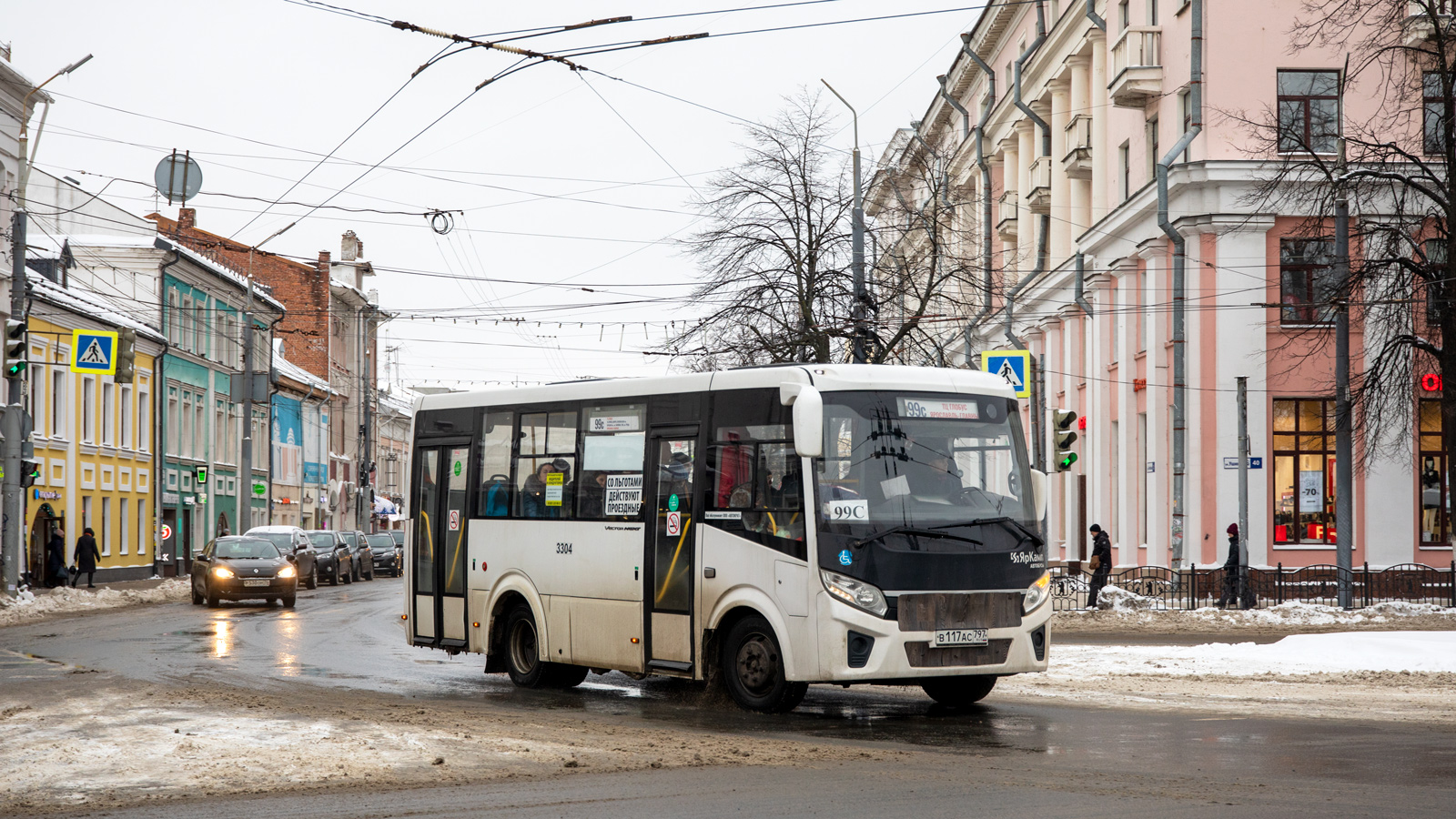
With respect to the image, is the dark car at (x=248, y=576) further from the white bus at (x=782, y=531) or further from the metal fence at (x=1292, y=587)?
the white bus at (x=782, y=531)

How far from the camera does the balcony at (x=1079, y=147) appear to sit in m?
43.2

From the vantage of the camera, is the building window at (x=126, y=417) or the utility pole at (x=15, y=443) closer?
the utility pole at (x=15, y=443)

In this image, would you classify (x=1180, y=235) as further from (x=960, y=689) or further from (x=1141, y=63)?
(x=960, y=689)

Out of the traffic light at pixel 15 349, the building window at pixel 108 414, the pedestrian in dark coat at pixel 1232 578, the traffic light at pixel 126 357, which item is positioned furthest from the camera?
the building window at pixel 108 414

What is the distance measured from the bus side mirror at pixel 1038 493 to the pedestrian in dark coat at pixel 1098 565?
16.0 meters

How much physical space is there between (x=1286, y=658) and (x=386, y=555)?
4768 centimetres

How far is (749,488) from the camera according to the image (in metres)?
13.9

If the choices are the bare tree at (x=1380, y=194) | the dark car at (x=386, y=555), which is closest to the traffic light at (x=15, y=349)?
the bare tree at (x=1380, y=194)

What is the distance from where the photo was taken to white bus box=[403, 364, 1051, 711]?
1306 cm

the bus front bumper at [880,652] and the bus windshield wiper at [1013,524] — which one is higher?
the bus windshield wiper at [1013,524]

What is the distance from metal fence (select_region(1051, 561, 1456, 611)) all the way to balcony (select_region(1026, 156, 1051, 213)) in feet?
55.7

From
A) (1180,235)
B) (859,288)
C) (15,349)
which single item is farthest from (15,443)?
(1180,235)

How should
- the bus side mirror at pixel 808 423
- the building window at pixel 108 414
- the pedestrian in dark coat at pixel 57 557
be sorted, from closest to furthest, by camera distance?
the bus side mirror at pixel 808 423, the pedestrian in dark coat at pixel 57 557, the building window at pixel 108 414

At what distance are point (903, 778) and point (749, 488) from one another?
4.38 meters
